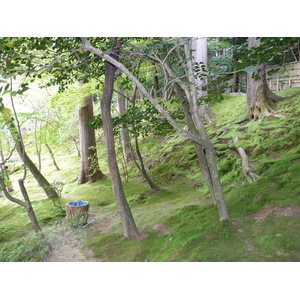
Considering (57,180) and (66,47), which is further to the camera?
(57,180)

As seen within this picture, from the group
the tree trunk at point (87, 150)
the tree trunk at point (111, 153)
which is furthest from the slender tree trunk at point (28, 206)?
the tree trunk at point (87, 150)

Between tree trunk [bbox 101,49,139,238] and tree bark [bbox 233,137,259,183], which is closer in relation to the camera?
tree trunk [bbox 101,49,139,238]

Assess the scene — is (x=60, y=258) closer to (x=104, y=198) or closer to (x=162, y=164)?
(x=104, y=198)

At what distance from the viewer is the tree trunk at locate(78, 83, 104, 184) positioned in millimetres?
5957

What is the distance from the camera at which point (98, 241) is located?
3.49 meters

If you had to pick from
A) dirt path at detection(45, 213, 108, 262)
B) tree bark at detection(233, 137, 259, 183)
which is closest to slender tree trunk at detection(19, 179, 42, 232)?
dirt path at detection(45, 213, 108, 262)

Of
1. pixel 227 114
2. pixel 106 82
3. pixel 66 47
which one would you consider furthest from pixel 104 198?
pixel 227 114

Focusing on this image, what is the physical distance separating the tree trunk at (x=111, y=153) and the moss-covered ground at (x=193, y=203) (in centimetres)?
17

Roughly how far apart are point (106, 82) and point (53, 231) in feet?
6.81

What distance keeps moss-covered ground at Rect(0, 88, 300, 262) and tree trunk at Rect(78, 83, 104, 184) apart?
0.18m

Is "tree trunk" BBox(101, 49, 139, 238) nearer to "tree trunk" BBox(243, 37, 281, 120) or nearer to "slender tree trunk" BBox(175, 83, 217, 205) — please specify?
"slender tree trunk" BBox(175, 83, 217, 205)

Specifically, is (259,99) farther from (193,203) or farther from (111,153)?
(111,153)

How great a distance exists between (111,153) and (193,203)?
5.18 feet

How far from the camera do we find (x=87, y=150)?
6.67m
